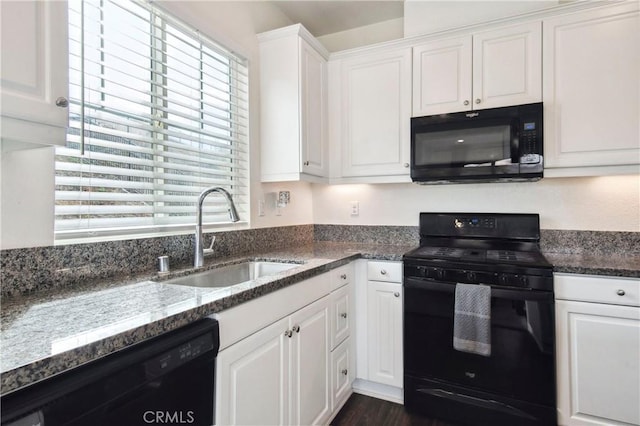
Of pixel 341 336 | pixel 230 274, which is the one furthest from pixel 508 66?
pixel 230 274

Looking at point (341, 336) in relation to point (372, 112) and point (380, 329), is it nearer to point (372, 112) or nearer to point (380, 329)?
point (380, 329)

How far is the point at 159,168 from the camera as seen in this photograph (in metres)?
A: 1.67

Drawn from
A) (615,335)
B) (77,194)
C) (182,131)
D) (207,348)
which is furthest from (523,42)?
(77,194)

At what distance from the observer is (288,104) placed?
Answer: 221cm

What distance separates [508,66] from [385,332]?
1762mm

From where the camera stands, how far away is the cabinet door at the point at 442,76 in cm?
213

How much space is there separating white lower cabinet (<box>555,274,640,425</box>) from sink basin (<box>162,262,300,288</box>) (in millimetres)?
1412

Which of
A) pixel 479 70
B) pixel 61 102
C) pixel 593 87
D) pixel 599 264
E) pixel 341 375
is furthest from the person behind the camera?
pixel 479 70

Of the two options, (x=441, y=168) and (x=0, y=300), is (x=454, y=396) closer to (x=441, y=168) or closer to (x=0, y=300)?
(x=441, y=168)

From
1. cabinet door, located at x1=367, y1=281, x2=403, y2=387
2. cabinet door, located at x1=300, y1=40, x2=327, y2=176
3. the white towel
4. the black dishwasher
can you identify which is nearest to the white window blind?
cabinet door, located at x1=300, y1=40, x2=327, y2=176

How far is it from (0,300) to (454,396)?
2.04 m

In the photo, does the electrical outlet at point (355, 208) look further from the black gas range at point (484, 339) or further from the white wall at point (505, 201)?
the black gas range at point (484, 339)

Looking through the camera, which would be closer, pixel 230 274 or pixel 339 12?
pixel 230 274

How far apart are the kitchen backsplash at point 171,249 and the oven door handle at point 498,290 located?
A: 620 mm
